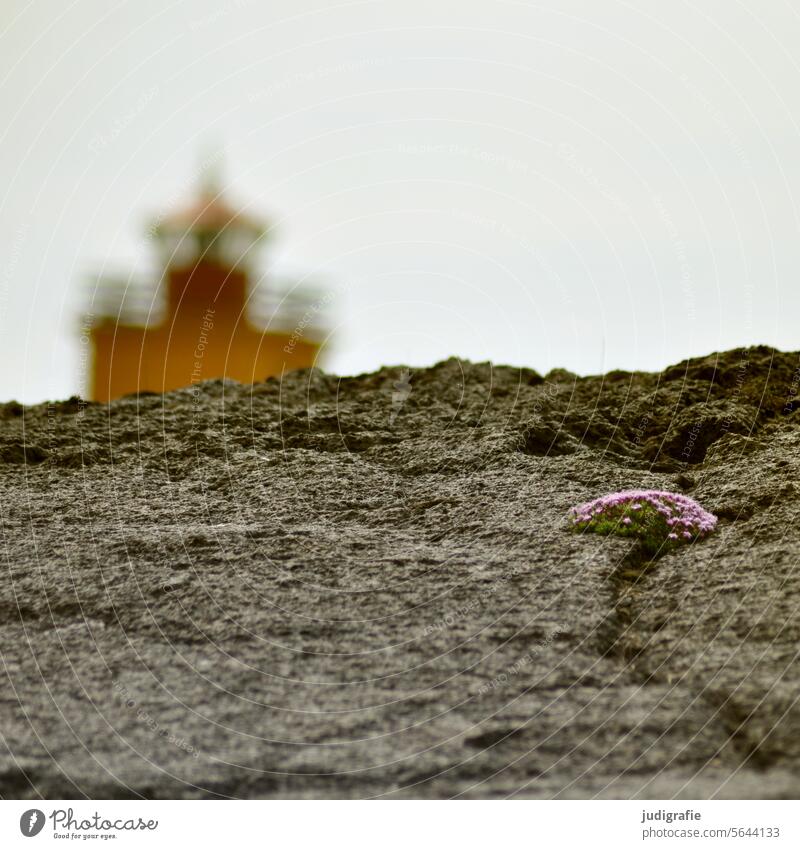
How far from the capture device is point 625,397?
504 inches

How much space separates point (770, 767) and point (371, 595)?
11.2 ft

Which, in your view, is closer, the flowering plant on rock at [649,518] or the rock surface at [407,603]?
the rock surface at [407,603]

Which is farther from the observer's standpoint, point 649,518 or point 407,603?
point 649,518

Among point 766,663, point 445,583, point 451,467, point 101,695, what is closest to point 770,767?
point 766,663

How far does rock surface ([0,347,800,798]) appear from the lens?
6.07 m

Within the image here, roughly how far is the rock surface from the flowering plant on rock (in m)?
0.18

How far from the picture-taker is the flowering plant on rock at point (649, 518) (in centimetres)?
888

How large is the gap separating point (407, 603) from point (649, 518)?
274cm

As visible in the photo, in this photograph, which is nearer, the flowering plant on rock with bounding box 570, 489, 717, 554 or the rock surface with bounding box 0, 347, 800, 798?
the rock surface with bounding box 0, 347, 800, 798

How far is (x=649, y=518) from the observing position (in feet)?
29.8

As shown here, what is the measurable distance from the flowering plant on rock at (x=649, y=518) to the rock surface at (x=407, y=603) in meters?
0.18

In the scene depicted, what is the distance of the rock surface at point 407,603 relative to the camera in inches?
239

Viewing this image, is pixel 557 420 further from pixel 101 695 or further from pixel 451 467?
pixel 101 695

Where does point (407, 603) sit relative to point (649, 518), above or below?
below
